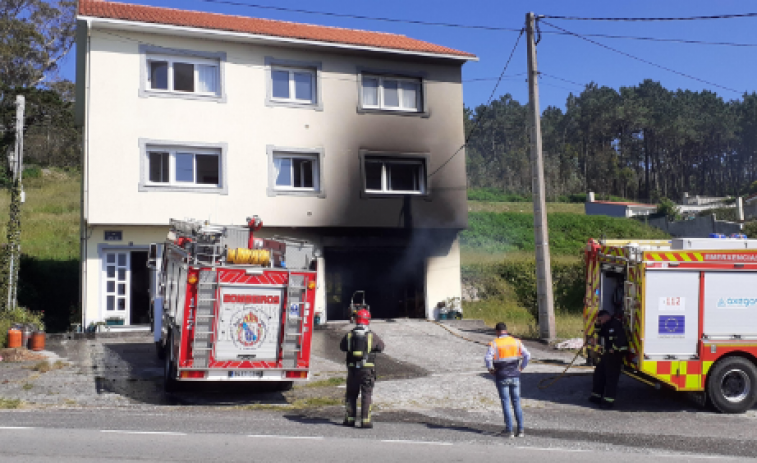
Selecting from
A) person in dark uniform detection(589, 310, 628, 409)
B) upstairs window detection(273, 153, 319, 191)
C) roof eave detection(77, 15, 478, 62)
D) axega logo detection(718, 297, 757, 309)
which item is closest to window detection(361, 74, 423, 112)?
roof eave detection(77, 15, 478, 62)

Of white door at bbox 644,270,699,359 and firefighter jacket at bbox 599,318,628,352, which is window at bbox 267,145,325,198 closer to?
firefighter jacket at bbox 599,318,628,352

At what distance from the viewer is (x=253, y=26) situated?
20922mm

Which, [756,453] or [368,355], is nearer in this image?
[756,453]

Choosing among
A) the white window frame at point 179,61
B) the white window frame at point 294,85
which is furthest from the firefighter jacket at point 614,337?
the white window frame at point 179,61

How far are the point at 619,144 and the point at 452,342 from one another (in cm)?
7207

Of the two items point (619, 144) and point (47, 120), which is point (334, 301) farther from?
point (619, 144)

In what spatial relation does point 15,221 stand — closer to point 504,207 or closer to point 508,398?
point 508,398

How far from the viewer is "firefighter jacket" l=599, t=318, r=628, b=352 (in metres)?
10.8

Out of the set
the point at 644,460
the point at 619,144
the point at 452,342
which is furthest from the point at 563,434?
the point at 619,144

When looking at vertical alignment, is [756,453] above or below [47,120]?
below

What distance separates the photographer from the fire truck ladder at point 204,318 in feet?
33.6

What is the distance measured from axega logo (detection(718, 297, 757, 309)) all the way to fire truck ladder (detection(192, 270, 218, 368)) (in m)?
7.99

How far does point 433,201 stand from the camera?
21531 mm

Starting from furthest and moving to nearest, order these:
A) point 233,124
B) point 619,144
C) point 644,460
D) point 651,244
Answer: point 619,144 < point 233,124 < point 651,244 < point 644,460
